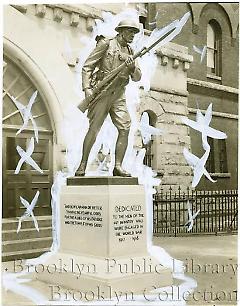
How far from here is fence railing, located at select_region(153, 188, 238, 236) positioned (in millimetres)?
8188

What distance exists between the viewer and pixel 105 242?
5352mm

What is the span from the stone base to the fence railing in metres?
2.69

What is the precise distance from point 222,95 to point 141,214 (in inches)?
112

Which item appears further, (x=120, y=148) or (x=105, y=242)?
(x=120, y=148)

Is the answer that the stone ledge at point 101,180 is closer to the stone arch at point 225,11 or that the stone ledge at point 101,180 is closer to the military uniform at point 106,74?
the military uniform at point 106,74

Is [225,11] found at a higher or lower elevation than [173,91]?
higher

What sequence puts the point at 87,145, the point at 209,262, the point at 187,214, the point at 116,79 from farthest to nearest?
the point at 187,214 → the point at 209,262 → the point at 87,145 → the point at 116,79

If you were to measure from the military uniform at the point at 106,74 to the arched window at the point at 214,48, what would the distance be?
2.58 m

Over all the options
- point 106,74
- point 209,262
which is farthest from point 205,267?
point 106,74

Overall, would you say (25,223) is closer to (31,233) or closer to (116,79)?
(31,233)

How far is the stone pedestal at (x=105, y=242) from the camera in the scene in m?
5.28

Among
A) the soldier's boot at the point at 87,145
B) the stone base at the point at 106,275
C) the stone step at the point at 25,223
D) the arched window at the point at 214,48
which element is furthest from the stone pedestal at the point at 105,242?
the arched window at the point at 214,48

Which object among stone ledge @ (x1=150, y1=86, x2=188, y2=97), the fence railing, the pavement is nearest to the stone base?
the pavement

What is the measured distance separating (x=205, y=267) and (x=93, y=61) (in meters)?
Answer: 3.18
